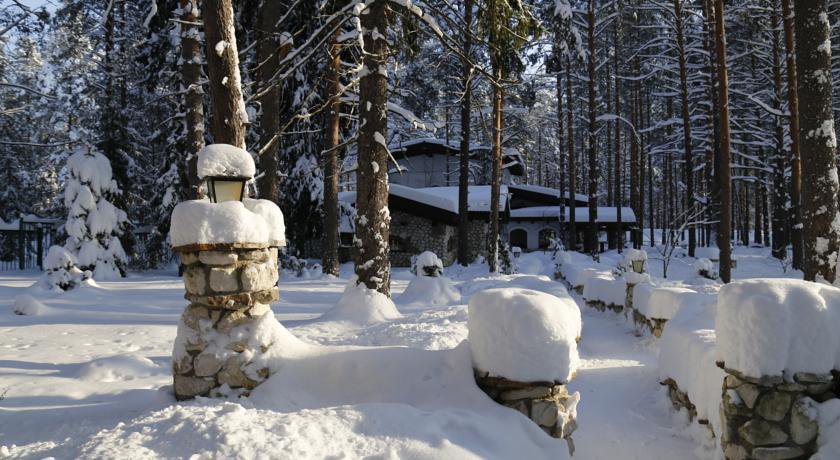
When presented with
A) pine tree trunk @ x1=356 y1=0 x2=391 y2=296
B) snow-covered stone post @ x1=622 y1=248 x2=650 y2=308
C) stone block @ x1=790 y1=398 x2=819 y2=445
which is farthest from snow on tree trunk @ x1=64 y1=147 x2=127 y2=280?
stone block @ x1=790 y1=398 x2=819 y2=445

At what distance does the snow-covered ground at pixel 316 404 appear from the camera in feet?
9.97

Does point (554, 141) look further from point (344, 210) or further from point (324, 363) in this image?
point (324, 363)

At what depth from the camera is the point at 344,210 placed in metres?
20.5

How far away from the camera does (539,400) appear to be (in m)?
3.75

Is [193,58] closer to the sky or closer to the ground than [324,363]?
closer to the sky

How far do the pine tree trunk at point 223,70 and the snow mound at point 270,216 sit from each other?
1812mm

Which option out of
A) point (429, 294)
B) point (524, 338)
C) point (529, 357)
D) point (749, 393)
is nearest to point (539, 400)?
point (529, 357)

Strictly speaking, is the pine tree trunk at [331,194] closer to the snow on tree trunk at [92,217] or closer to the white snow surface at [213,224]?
the snow on tree trunk at [92,217]

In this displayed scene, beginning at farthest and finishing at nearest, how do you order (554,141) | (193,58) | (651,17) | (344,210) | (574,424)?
(554,141) < (651,17) < (344,210) < (193,58) < (574,424)

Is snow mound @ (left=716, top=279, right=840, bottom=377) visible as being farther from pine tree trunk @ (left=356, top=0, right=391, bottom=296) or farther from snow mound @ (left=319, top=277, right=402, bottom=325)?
pine tree trunk @ (left=356, top=0, right=391, bottom=296)

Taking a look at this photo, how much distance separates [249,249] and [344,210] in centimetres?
1643

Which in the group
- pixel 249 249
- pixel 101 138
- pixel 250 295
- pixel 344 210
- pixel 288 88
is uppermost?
pixel 288 88

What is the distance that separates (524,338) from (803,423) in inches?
78.2

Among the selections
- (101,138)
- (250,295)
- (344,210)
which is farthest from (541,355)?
(101,138)
